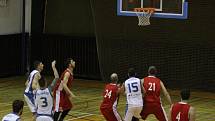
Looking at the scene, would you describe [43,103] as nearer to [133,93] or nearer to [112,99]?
[112,99]

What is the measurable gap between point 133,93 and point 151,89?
0.44 m

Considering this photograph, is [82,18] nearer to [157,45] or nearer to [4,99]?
[157,45]

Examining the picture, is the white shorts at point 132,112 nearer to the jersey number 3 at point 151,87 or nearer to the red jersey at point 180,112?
the jersey number 3 at point 151,87

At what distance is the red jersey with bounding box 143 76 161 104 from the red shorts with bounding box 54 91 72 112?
190 centimetres

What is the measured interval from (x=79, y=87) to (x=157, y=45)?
3.18 metres

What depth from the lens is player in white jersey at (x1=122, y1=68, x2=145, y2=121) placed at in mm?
11875

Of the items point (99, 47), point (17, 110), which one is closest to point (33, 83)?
point (17, 110)

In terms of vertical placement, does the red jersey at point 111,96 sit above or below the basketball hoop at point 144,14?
below

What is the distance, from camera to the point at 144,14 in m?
19.3

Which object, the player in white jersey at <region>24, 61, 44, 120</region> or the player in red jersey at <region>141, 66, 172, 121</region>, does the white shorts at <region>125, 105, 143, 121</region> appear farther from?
the player in white jersey at <region>24, 61, 44, 120</region>

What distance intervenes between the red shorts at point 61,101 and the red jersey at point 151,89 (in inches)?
74.9

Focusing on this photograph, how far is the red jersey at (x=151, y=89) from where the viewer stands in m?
12.1

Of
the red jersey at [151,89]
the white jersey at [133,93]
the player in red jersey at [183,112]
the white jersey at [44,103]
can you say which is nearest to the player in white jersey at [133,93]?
the white jersey at [133,93]

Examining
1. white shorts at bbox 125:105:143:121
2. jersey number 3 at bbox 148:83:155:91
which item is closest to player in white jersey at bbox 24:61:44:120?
white shorts at bbox 125:105:143:121
